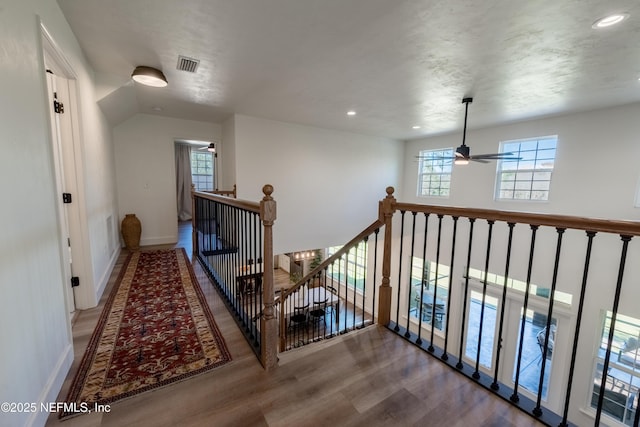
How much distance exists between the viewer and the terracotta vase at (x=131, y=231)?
15.0 feet

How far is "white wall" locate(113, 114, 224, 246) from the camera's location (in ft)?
16.1

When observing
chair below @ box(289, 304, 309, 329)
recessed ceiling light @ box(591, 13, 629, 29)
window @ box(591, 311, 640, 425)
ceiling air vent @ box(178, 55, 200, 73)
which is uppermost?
recessed ceiling light @ box(591, 13, 629, 29)

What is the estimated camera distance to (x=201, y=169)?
9375mm

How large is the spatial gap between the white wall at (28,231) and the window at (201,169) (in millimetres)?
7697

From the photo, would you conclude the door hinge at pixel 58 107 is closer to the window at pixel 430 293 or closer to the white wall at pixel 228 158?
the white wall at pixel 228 158

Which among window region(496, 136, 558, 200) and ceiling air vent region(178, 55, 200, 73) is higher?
ceiling air vent region(178, 55, 200, 73)

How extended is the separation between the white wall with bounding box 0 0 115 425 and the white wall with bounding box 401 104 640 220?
21.2 feet

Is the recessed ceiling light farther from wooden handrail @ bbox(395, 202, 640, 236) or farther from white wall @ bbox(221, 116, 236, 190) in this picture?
white wall @ bbox(221, 116, 236, 190)

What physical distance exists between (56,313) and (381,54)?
3275mm

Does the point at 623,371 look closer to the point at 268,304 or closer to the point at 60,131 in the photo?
the point at 268,304

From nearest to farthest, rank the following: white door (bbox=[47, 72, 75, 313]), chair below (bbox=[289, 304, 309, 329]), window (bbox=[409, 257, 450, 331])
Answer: white door (bbox=[47, 72, 75, 313]) < chair below (bbox=[289, 304, 309, 329]) < window (bbox=[409, 257, 450, 331])

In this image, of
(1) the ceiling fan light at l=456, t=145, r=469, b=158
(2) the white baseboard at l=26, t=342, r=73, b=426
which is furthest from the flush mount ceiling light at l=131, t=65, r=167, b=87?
(1) the ceiling fan light at l=456, t=145, r=469, b=158

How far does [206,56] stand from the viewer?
8.89 feet

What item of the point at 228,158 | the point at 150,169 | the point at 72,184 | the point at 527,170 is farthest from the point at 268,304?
the point at 527,170
